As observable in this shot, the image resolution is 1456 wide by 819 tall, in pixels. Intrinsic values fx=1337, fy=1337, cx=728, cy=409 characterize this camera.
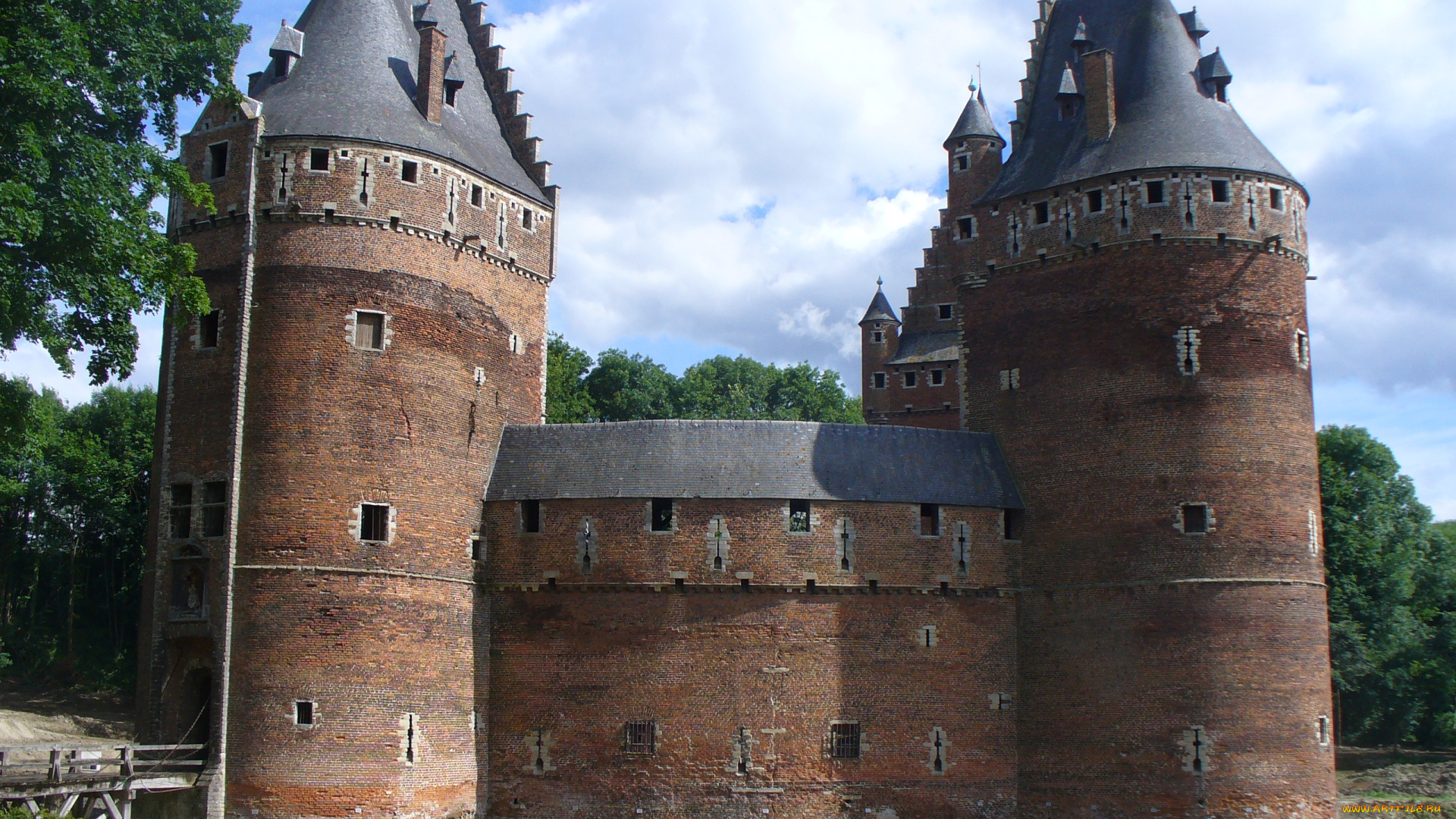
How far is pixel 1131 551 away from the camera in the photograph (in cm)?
3381

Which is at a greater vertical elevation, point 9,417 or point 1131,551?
point 9,417

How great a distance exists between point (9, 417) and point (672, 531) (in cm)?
1571

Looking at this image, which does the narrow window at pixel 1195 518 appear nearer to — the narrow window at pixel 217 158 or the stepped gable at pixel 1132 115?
the stepped gable at pixel 1132 115

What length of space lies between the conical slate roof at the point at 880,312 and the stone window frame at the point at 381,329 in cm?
3398

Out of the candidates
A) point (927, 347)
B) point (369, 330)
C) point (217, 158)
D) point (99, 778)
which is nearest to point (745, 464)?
point (369, 330)

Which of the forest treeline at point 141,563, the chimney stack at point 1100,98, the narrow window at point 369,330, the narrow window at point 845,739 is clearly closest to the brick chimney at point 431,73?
the narrow window at point 369,330

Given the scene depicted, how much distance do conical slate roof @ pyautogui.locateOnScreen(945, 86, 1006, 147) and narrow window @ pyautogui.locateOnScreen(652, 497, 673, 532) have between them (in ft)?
53.3

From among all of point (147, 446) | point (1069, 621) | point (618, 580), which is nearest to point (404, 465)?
point (618, 580)

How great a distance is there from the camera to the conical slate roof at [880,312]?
6316 centimetres

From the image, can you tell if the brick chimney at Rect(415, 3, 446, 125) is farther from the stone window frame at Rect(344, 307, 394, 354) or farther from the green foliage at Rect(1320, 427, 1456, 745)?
the green foliage at Rect(1320, 427, 1456, 745)

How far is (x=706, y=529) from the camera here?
3416 cm

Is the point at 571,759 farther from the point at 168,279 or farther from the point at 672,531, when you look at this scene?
the point at 168,279

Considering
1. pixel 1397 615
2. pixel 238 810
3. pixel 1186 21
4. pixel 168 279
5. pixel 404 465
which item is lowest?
pixel 238 810

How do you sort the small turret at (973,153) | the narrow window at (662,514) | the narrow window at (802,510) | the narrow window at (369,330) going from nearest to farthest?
the narrow window at (369,330) < the narrow window at (662,514) < the narrow window at (802,510) < the small turret at (973,153)
